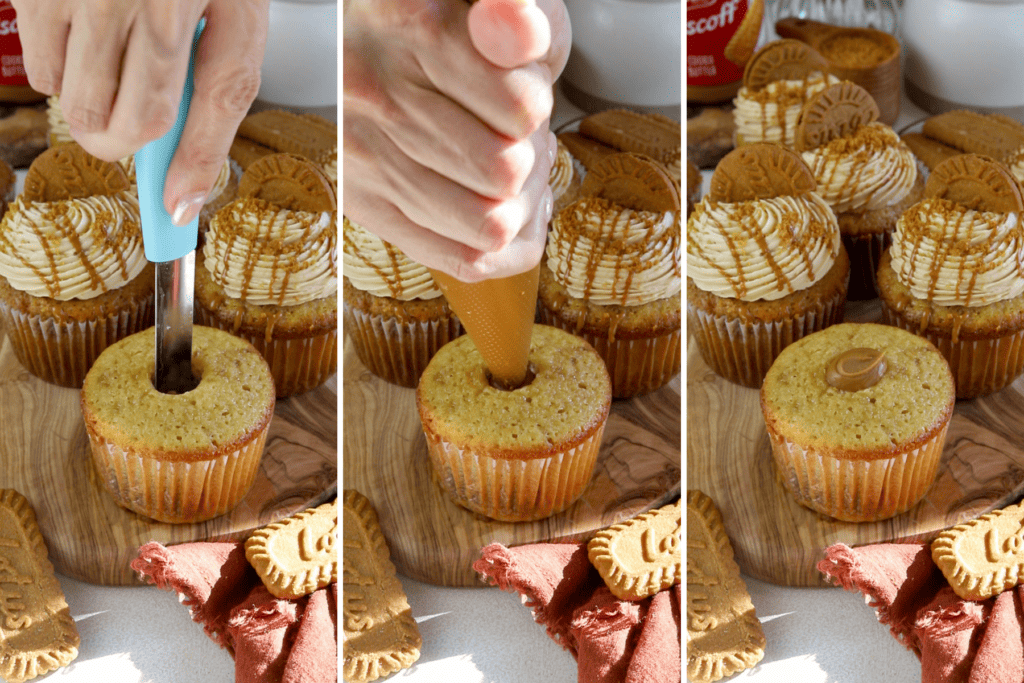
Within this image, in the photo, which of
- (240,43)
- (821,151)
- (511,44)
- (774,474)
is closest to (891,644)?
(774,474)

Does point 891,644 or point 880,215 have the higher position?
point 880,215

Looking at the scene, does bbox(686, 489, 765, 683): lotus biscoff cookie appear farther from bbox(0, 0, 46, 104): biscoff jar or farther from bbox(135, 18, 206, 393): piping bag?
bbox(0, 0, 46, 104): biscoff jar

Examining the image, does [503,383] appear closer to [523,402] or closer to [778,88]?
[523,402]

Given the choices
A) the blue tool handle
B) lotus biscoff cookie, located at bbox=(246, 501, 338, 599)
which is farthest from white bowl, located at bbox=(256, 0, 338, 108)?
lotus biscoff cookie, located at bbox=(246, 501, 338, 599)

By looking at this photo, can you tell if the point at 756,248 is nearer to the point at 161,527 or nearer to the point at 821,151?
the point at 821,151

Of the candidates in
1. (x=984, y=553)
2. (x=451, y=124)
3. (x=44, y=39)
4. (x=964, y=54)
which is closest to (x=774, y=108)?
(x=964, y=54)
